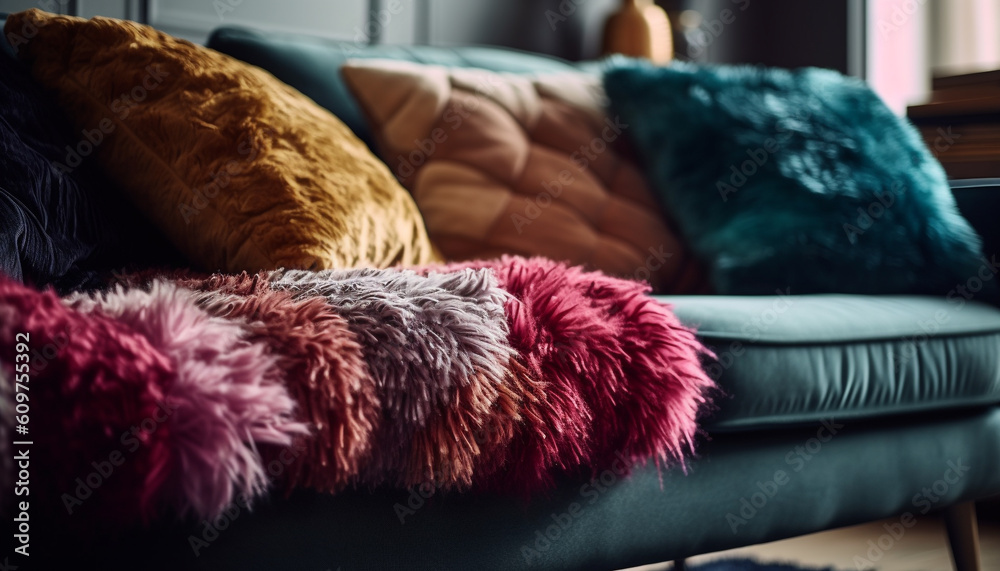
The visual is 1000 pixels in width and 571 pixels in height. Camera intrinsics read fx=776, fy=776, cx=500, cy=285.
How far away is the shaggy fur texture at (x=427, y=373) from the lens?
63cm

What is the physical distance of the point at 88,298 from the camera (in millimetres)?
624

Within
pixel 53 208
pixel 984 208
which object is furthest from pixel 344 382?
pixel 984 208

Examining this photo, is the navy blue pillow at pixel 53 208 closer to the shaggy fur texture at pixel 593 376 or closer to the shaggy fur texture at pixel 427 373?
the shaggy fur texture at pixel 427 373

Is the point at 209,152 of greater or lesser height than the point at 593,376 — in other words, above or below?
above

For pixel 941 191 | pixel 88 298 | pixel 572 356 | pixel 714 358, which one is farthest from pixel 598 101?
pixel 88 298

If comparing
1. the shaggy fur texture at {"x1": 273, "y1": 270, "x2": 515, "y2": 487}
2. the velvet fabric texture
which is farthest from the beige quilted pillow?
the shaggy fur texture at {"x1": 273, "y1": 270, "x2": 515, "y2": 487}

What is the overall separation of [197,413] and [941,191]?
1.20 meters

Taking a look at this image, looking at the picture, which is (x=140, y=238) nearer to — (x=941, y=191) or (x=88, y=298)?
(x=88, y=298)

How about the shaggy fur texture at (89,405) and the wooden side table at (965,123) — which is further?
the wooden side table at (965,123)

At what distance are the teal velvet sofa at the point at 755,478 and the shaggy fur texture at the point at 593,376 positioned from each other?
0.06 metres

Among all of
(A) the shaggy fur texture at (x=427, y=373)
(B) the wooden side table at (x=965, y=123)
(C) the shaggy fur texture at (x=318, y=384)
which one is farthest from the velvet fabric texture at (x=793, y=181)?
(C) the shaggy fur texture at (x=318, y=384)

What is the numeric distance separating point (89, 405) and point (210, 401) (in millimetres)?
75

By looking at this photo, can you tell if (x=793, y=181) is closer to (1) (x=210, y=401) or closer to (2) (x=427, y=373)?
(2) (x=427, y=373)

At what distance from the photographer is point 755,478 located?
0.92 metres
